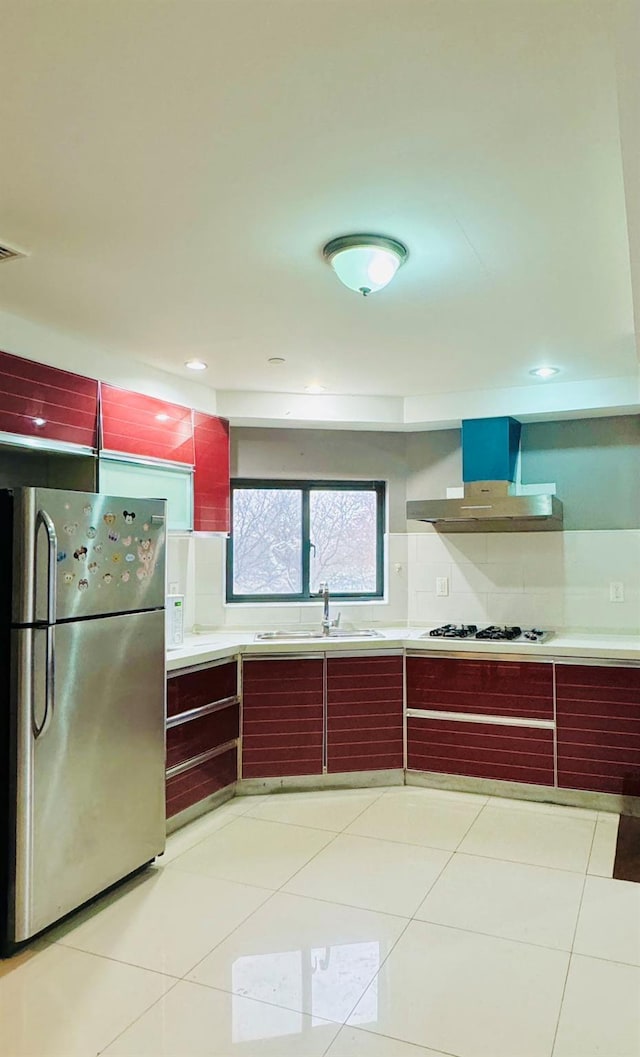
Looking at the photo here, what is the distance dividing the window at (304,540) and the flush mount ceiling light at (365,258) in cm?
242

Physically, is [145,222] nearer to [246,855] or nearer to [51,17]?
[51,17]

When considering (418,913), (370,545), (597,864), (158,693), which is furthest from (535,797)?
(158,693)

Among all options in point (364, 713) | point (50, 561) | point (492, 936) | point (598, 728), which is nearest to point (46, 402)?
point (50, 561)

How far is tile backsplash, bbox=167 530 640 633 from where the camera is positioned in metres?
4.15

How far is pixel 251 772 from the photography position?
3891mm

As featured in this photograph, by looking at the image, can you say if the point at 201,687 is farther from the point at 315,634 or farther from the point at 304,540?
the point at 304,540

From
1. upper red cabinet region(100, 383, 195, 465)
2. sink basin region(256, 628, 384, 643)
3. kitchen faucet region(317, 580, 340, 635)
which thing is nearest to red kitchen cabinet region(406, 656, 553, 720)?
sink basin region(256, 628, 384, 643)

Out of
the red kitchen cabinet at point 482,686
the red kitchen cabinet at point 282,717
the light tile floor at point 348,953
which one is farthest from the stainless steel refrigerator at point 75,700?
the red kitchen cabinet at point 482,686

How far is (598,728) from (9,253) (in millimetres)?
3427

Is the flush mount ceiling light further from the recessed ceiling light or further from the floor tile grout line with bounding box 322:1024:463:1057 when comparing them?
the floor tile grout line with bounding box 322:1024:463:1057

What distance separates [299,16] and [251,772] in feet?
11.5

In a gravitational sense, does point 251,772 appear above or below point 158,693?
below

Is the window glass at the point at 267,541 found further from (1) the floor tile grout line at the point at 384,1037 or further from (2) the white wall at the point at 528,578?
(1) the floor tile grout line at the point at 384,1037

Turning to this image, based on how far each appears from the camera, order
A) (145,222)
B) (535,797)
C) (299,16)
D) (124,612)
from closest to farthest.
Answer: (299,16) < (145,222) < (124,612) < (535,797)
